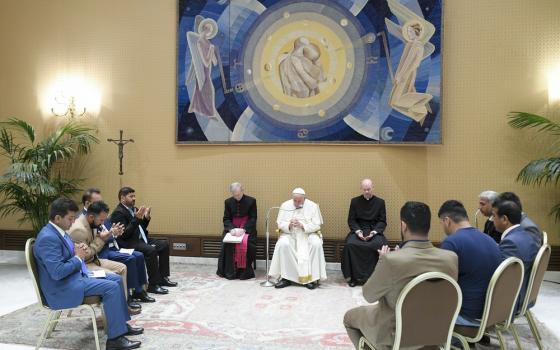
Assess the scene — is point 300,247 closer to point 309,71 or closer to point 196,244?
point 196,244

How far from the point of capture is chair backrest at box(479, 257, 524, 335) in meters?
3.06

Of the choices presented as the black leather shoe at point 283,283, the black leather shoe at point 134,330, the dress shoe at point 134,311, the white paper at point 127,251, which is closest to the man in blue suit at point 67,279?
the black leather shoe at point 134,330

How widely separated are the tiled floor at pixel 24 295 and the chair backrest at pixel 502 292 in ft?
5.42

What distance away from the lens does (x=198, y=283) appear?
6.34m

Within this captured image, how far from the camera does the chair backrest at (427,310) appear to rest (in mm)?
2647

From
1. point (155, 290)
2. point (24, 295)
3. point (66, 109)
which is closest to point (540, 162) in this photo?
point (155, 290)

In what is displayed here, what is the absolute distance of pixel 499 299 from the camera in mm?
3150

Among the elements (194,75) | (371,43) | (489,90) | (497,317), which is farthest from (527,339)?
(194,75)

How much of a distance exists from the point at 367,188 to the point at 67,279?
420cm

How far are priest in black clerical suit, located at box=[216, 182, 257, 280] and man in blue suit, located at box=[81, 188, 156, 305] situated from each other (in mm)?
1430

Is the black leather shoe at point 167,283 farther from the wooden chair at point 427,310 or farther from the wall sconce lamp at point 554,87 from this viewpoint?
the wall sconce lamp at point 554,87

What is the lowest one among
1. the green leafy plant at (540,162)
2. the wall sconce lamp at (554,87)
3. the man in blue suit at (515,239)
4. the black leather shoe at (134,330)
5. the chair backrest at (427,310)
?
the black leather shoe at (134,330)

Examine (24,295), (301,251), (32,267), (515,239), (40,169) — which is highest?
(40,169)

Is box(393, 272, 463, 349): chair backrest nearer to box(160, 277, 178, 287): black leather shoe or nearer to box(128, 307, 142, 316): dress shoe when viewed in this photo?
box(128, 307, 142, 316): dress shoe
